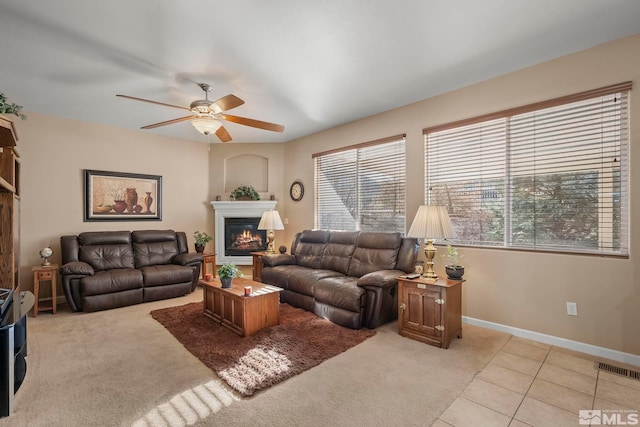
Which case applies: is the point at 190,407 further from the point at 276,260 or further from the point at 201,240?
the point at 201,240

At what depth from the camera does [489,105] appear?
3461 millimetres

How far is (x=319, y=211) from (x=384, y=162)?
63.3 inches

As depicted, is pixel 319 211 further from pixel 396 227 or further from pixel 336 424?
pixel 336 424

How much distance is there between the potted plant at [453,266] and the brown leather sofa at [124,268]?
3782 millimetres

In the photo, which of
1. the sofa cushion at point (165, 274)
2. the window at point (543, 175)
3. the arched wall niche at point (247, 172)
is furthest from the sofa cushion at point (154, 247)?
the window at point (543, 175)

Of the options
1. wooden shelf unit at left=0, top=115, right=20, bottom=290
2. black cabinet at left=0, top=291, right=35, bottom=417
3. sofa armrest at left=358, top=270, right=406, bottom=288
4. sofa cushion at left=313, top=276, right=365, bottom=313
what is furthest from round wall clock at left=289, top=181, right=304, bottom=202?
black cabinet at left=0, top=291, right=35, bottom=417

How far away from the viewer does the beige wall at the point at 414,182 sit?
2.71 m

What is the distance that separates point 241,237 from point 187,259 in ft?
4.58

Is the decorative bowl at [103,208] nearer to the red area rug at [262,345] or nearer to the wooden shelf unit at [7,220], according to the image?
the wooden shelf unit at [7,220]

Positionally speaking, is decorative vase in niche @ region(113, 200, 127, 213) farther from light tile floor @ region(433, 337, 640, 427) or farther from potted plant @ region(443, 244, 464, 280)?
light tile floor @ region(433, 337, 640, 427)

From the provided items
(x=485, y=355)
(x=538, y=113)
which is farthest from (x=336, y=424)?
(x=538, y=113)

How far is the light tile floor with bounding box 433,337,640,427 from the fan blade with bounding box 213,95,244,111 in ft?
9.78

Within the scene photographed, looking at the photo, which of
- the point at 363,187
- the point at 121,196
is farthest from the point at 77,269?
the point at 363,187

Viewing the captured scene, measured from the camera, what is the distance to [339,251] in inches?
179
